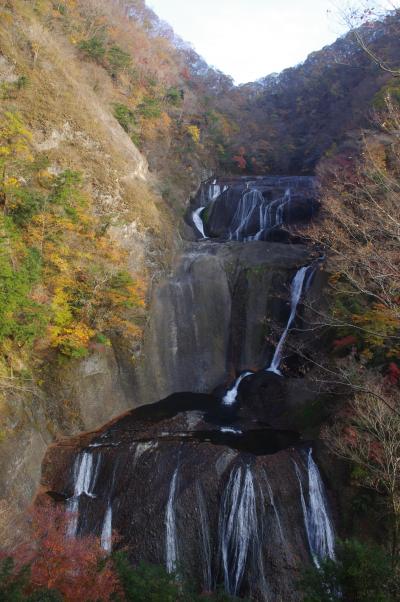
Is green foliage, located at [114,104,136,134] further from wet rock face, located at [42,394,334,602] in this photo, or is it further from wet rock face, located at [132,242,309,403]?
wet rock face, located at [42,394,334,602]

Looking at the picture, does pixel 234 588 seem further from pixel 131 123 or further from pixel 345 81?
pixel 345 81

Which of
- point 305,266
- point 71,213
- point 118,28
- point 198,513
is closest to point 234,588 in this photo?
point 198,513

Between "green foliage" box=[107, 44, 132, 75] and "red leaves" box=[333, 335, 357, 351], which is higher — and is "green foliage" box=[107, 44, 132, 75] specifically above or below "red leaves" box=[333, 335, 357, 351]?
above

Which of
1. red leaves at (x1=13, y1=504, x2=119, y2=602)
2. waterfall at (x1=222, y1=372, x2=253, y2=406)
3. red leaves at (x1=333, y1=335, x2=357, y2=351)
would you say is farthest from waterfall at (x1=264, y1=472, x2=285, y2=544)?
waterfall at (x1=222, y1=372, x2=253, y2=406)

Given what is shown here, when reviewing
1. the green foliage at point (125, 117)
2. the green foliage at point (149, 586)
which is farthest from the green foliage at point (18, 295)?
the green foliage at point (125, 117)

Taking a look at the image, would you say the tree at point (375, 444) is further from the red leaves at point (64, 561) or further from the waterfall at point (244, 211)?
the waterfall at point (244, 211)

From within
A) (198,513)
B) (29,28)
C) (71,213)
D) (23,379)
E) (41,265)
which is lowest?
(198,513)
